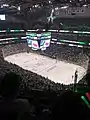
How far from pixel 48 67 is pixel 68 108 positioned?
2065cm

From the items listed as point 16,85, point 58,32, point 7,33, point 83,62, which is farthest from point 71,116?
point 7,33

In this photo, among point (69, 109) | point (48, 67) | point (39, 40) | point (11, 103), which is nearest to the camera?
point (69, 109)

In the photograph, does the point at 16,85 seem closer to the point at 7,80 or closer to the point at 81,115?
the point at 7,80

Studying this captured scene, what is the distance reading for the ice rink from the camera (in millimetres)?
19094

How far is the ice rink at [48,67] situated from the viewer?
19.1 metres

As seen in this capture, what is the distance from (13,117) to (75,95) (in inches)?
22.4

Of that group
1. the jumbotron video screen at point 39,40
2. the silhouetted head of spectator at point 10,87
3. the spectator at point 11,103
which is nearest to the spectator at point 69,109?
the spectator at point 11,103

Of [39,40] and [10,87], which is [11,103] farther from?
[39,40]

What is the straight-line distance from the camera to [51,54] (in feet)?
87.9

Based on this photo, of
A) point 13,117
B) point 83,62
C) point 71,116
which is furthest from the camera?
point 83,62

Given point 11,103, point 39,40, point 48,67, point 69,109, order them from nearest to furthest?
point 69,109 → point 11,103 → point 39,40 → point 48,67

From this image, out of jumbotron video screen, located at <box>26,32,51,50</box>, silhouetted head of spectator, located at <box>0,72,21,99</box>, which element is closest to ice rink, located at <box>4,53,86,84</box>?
jumbotron video screen, located at <box>26,32,51,50</box>

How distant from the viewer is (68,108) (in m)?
1.73

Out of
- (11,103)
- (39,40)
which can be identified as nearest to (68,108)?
(11,103)
